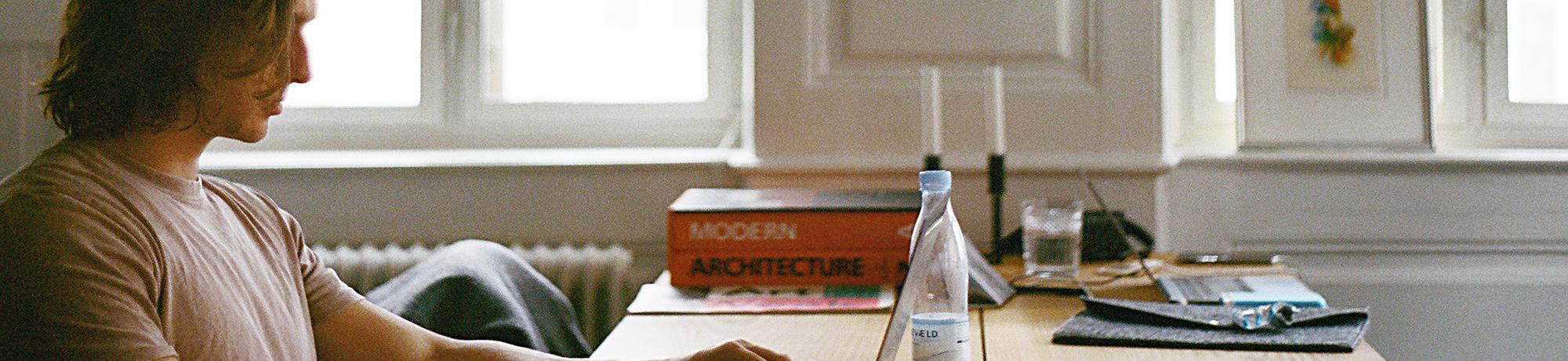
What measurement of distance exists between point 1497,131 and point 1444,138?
98mm

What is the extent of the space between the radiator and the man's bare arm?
105 cm

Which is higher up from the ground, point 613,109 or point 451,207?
point 613,109

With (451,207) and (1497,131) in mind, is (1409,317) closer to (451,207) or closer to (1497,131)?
(1497,131)

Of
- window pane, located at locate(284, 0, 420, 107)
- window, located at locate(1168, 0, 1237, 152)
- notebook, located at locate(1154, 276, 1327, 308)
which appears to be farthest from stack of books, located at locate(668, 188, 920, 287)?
window pane, located at locate(284, 0, 420, 107)

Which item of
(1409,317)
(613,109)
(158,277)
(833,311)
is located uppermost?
(613,109)

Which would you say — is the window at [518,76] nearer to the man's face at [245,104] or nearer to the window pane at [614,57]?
the window pane at [614,57]

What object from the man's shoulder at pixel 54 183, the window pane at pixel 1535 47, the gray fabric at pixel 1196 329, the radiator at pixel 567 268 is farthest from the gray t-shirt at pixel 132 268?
the window pane at pixel 1535 47

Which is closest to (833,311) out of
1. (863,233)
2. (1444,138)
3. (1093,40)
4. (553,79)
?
(863,233)

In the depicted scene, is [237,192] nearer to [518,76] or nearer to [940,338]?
[940,338]

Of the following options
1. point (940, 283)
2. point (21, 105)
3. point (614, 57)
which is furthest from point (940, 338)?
point (21, 105)

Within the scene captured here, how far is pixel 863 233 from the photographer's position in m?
1.68

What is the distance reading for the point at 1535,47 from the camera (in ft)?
8.07

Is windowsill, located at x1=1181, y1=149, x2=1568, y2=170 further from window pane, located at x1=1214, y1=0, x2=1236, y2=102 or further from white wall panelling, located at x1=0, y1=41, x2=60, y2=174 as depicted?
white wall panelling, located at x1=0, y1=41, x2=60, y2=174

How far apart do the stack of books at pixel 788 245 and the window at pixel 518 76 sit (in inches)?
36.1
